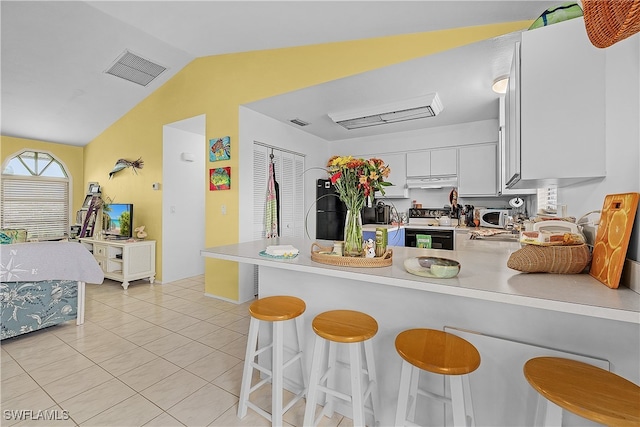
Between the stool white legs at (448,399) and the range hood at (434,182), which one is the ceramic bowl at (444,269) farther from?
the range hood at (434,182)

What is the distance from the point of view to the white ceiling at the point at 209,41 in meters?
2.19

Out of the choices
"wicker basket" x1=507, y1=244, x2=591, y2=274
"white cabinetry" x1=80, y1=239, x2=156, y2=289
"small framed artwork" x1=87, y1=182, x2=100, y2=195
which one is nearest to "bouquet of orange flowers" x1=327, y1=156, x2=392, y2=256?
"wicker basket" x1=507, y1=244, x2=591, y2=274

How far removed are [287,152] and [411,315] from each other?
3.37m

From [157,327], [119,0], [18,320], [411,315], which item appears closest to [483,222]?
[411,315]

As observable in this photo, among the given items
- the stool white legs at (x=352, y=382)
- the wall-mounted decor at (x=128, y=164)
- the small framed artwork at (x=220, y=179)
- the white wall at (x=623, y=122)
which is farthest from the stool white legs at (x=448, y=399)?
the wall-mounted decor at (x=128, y=164)

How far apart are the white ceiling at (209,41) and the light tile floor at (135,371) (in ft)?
8.90

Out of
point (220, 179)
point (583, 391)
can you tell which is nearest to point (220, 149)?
point (220, 179)

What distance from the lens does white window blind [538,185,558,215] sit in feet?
6.90

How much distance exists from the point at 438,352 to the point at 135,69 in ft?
15.6

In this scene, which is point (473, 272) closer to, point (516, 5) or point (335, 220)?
point (516, 5)

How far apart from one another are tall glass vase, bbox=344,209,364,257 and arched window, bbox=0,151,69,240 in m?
5.81

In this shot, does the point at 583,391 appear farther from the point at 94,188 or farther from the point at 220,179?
the point at 94,188

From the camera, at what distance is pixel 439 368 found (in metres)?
0.99

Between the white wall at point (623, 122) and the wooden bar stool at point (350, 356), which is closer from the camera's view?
the white wall at point (623, 122)
